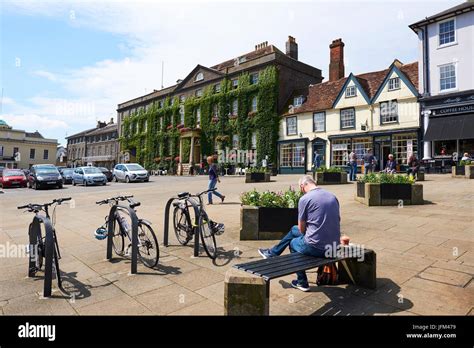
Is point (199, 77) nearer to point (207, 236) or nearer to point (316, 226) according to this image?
point (207, 236)

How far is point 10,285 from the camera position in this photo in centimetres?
434

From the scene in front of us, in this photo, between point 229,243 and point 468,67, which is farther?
point 468,67

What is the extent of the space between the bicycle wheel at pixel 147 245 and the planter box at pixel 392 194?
732cm

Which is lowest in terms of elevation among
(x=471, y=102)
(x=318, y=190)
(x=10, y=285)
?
(x=10, y=285)

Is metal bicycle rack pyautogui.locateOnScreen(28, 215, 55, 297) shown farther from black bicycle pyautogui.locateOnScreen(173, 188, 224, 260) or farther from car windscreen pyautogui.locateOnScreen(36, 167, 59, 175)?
car windscreen pyautogui.locateOnScreen(36, 167, 59, 175)

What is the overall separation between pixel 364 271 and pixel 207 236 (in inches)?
104

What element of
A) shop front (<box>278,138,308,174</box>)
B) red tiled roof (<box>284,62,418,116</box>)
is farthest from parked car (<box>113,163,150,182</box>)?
red tiled roof (<box>284,62,418,116</box>)

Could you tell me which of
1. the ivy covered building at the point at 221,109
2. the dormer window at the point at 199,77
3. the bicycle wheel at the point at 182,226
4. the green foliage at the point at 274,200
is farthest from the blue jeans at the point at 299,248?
the dormer window at the point at 199,77

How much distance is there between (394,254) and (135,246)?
4.26 meters

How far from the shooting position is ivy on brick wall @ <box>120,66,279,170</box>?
32.7 m

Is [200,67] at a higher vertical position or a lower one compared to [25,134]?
higher

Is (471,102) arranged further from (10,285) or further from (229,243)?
(10,285)

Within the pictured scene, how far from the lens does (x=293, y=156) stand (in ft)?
102

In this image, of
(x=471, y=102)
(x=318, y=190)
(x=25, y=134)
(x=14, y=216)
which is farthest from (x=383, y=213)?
(x=25, y=134)
